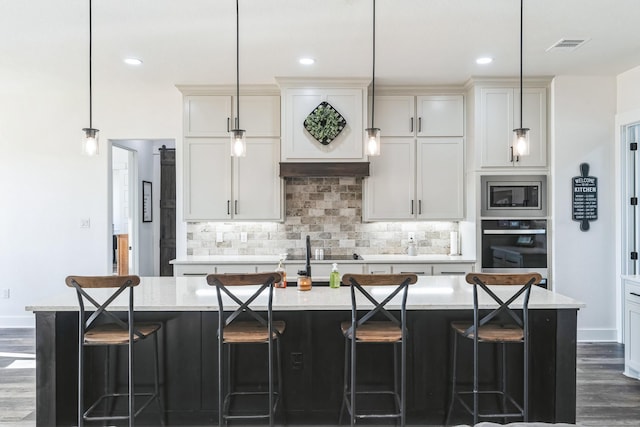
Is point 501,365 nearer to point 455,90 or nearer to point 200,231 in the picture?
point 455,90

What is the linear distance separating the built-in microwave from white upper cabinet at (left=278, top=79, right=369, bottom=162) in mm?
1365

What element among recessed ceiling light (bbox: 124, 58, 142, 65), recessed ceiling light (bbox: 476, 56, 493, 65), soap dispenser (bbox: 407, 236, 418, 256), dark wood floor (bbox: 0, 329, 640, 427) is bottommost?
dark wood floor (bbox: 0, 329, 640, 427)

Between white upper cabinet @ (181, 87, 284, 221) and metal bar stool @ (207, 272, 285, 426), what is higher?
white upper cabinet @ (181, 87, 284, 221)

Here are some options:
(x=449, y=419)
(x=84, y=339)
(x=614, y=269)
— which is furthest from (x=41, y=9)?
(x=614, y=269)

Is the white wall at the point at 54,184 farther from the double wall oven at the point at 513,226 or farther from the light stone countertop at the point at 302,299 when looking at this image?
the double wall oven at the point at 513,226

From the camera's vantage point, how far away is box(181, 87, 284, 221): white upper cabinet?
500 cm

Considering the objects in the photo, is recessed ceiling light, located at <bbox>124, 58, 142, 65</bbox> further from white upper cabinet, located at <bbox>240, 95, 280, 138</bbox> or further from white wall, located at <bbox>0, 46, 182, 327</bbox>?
white upper cabinet, located at <bbox>240, 95, 280, 138</bbox>

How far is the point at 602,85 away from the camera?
15.6 feet

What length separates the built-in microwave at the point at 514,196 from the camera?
189 inches

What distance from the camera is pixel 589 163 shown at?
4758mm

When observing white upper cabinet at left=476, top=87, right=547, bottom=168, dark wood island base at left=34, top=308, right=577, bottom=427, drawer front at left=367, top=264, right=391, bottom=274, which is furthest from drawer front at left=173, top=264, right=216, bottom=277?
white upper cabinet at left=476, top=87, right=547, bottom=168

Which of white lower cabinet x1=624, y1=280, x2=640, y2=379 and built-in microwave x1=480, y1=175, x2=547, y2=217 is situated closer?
white lower cabinet x1=624, y1=280, x2=640, y2=379

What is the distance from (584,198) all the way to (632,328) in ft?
4.81

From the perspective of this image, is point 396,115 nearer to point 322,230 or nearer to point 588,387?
point 322,230
